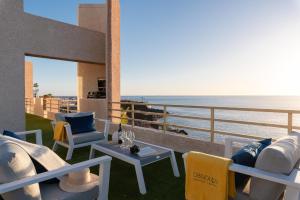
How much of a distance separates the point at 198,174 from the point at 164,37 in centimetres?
917

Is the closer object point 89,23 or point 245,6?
point 245,6

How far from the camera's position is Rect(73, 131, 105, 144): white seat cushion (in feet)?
12.4

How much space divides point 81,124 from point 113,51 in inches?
121

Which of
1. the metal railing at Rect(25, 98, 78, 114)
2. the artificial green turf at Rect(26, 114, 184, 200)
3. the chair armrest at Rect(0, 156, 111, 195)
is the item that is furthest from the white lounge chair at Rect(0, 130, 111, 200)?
the metal railing at Rect(25, 98, 78, 114)

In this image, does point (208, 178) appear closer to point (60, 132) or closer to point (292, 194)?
point (292, 194)

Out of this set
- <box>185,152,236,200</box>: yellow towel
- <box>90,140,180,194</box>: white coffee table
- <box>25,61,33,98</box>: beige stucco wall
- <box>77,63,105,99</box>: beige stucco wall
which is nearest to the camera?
<box>185,152,236,200</box>: yellow towel

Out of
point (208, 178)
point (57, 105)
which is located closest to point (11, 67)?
point (57, 105)

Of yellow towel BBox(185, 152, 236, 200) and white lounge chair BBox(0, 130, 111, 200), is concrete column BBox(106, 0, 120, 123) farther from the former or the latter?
yellow towel BBox(185, 152, 236, 200)

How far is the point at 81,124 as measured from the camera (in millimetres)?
4176

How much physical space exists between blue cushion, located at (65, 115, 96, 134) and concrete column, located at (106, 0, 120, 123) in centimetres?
204

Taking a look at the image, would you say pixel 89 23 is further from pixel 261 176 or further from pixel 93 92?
pixel 261 176

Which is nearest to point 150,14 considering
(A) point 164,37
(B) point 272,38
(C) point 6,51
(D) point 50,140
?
(A) point 164,37

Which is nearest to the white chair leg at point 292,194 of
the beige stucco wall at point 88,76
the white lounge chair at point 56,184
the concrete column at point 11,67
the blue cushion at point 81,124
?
the white lounge chair at point 56,184

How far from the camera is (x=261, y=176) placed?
135cm
